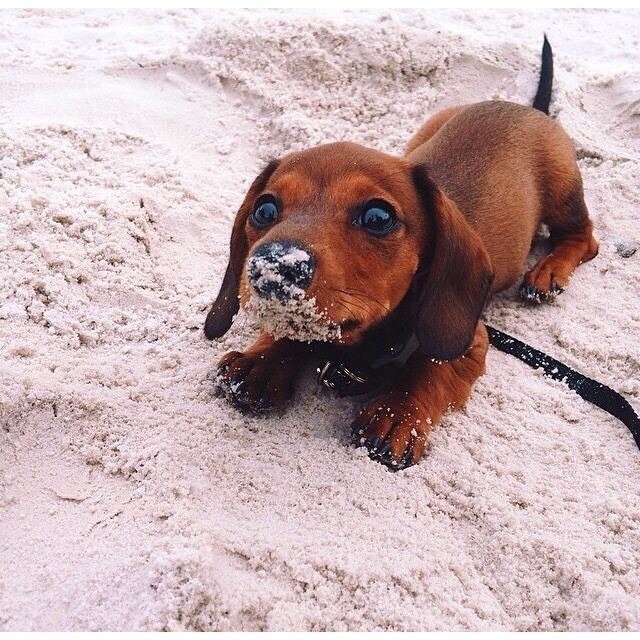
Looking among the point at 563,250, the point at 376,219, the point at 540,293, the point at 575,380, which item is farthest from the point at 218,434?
the point at 563,250

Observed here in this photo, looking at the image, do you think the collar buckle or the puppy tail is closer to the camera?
the collar buckle

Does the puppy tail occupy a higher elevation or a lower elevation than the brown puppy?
higher

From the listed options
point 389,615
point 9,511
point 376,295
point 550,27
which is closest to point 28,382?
point 9,511

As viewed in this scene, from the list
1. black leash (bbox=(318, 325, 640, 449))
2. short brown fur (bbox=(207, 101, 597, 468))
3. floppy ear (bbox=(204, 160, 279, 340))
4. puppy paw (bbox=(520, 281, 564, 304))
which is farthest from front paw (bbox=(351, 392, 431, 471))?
puppy paw (bbox=(520, 281, 564, 304))

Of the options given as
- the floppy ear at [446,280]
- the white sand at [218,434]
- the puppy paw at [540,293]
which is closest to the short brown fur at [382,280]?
the floppy ear at [446,280]

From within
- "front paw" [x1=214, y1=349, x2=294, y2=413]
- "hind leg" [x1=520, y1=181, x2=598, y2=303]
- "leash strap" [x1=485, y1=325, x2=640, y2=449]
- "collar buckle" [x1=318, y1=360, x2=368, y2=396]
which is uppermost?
"hind leg" [x1=520, y1=181, x2=598, y2=303]

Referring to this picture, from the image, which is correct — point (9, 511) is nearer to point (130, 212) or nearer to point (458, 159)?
point (130, 212)

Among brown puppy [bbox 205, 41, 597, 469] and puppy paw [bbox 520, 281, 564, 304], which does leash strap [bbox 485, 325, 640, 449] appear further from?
puppy paw [bbox 520, 281, 564, 304]
